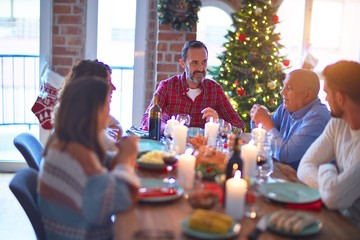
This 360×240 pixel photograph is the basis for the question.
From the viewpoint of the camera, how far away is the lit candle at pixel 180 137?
2.44 metres

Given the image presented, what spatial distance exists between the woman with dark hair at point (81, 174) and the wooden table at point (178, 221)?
0.07 m

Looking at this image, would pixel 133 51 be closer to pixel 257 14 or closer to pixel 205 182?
pixel 257 14

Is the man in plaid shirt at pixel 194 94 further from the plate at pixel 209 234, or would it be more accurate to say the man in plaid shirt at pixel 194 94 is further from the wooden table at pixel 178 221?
the plate at pixel 209 234

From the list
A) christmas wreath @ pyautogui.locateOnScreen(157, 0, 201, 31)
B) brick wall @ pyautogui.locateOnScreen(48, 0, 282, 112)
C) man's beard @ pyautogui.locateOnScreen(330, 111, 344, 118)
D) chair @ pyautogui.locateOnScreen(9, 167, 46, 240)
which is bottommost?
chair @ pyautogui.locateOnScreen(9, 167, 46, 240)

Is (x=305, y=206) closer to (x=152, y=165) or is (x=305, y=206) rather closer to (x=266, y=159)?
(x=266, y=159)

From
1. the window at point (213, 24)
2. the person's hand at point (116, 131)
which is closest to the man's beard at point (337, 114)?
the person's hand at point (116, 131)

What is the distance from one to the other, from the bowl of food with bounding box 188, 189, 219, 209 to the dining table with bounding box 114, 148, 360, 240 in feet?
0.09

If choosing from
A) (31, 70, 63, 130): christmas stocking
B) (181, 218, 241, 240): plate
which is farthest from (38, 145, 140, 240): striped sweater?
(31, 70, 63, 130): christmas stocking

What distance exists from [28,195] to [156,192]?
50cm

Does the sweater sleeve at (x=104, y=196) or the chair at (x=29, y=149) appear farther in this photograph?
the chair at (x=29, y=149)

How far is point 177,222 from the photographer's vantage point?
5.07 ft

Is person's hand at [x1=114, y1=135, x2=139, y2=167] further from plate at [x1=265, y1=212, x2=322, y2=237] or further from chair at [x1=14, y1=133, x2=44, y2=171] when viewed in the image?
chair at [x1=14, y1=133, x2=44, y2=171]

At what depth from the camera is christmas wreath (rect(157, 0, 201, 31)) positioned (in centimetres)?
404

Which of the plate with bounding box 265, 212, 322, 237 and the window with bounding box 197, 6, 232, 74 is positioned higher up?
the window with bounding box 197, 6, 232, 74
